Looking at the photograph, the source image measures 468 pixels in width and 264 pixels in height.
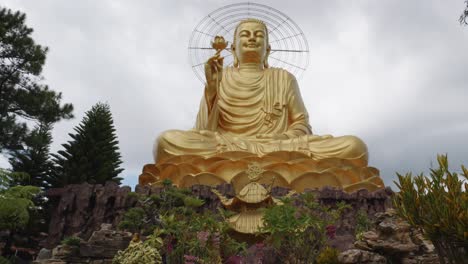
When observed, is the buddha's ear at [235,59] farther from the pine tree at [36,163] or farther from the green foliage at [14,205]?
the green foliage at [14,205]

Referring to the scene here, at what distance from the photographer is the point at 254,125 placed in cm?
866

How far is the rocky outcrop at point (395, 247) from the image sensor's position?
137 inches

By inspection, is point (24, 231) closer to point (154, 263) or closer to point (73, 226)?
point (73, 226)

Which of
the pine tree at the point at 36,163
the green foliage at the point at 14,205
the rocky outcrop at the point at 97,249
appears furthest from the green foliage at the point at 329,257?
the pine tree at the point at 36,163

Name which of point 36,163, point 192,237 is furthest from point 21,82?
point 192,237

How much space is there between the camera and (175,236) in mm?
3969

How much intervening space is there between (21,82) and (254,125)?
3741mm

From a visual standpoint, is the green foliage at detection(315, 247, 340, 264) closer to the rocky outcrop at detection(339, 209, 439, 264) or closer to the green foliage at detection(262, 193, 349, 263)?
the rocky outcrop at detection(339, 209, 439, 264)

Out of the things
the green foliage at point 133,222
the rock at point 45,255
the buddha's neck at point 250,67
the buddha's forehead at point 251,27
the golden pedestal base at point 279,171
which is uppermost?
the buddha's forehead at point 251,27

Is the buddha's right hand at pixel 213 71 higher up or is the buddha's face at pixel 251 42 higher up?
the buddha's face at pixel 251 42

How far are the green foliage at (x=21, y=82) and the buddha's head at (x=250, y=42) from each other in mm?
3327

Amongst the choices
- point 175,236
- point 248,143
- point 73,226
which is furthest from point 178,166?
point 175,236

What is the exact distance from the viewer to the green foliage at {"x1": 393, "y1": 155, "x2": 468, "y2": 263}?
2803 millimetres

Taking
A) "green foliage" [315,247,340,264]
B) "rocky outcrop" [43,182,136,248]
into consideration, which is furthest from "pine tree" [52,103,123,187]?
"green foliage" [315,247,340,264]
